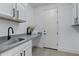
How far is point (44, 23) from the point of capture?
160 inches

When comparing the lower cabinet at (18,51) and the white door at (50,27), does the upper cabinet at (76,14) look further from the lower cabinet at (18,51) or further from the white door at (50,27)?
the lower cabinet at (18,51)

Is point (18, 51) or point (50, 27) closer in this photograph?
point (18, 51)

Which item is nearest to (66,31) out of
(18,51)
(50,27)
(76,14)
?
(50,27)

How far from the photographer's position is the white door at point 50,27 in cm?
382

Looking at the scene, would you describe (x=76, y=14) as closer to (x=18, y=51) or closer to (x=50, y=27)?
(x=50, y=27)

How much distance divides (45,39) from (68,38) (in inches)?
44.3

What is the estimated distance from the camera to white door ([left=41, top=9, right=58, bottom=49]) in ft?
12.5

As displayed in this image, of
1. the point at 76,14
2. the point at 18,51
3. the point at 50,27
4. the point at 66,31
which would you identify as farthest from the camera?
the point at 50,27

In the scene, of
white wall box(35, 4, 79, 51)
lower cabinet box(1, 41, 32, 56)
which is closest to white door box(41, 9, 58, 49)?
white wall box(35, 4, 79, 51)

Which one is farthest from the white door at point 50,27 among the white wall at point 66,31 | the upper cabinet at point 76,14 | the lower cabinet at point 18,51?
the lower cabinet at point 18,51

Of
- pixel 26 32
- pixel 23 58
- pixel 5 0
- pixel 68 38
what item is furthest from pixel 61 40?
pixel 23 58

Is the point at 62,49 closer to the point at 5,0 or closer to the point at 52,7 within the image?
the point at 52,7

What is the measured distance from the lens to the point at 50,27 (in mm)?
3930

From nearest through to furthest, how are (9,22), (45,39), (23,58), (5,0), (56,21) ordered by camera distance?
(23,58) → (5,0) → (9,22) → (56,21) → (45,39)
